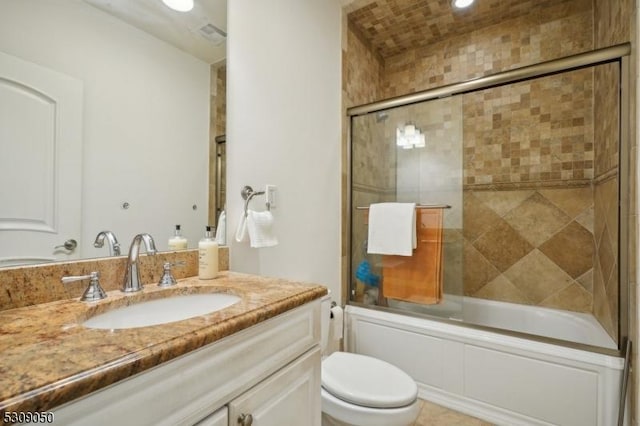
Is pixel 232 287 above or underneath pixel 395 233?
underneath

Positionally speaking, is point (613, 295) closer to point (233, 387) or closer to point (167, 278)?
point (233, 387)

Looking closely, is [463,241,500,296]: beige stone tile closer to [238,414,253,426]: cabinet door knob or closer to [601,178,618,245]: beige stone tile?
[601,178,618,245]: beige stone tile

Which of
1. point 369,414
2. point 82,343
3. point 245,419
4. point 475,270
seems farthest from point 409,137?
point 82,343

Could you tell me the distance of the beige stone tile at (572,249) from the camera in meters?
1.92

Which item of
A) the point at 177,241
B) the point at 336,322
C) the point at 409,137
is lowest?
the point at 336,322

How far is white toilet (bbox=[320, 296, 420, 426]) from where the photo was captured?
114cm

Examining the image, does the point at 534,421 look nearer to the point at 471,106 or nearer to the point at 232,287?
the point at 232,287

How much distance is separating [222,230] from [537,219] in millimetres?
2129

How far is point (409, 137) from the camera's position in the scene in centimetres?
198

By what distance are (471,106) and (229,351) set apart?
2.38 metres

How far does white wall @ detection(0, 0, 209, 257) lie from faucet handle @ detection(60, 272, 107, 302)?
0.09m

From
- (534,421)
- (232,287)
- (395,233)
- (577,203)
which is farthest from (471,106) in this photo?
(232,287)

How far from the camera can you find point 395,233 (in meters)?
1.81

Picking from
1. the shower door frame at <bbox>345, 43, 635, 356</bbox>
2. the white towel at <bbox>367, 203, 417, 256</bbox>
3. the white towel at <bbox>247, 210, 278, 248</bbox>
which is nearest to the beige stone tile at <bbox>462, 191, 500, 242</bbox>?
the white towel at <bbox>367, 203, 417, 256</bbox>
